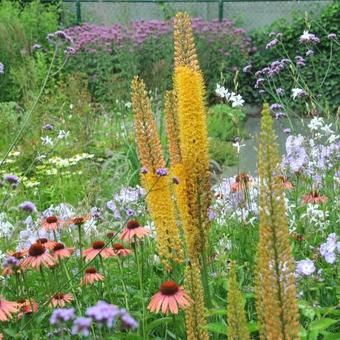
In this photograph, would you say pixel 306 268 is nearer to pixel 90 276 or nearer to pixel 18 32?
pixel 90 276

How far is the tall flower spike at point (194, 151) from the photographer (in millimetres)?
2469

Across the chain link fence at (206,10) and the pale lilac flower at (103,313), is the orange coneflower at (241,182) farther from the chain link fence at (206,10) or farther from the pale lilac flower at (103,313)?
the chain link fence at (206,10)

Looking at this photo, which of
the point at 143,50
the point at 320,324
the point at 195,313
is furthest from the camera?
the point at 143,50

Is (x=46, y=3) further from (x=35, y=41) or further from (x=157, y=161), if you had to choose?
(x=157, y=161)

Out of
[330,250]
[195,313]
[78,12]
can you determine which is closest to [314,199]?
[330,250]

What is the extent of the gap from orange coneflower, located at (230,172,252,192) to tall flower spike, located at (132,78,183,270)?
4.45ft

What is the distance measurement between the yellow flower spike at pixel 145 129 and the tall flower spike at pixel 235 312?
3.16 ft

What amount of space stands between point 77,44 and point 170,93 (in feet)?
34.9

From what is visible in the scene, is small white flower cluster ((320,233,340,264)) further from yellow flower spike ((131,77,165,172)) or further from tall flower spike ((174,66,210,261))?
yellow flower spike ((131,77,165,172))

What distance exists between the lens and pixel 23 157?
838 cm

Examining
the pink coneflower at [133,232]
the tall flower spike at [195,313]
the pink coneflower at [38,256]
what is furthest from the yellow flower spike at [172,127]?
the tall flower spike at [195,313]

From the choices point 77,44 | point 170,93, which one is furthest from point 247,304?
point 77,44

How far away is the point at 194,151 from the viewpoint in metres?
2.54

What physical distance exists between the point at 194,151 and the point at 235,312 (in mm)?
826
